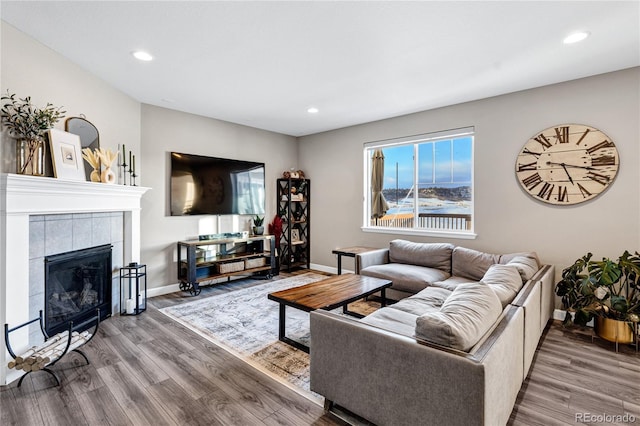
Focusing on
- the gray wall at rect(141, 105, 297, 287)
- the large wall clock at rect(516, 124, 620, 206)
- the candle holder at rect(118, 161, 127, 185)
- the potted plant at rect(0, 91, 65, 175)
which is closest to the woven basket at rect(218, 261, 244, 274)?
the gray wall at rect(141, 105, 297, 287)

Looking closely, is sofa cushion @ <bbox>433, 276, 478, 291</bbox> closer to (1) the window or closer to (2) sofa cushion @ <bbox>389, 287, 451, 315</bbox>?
(2) sofa cushion @ <bbox>389, 287, 451, 315</bbox>

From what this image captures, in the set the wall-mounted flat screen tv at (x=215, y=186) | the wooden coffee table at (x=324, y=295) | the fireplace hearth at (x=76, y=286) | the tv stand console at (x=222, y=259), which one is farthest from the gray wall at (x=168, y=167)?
the wooden coffee table at (x=324, y=295)

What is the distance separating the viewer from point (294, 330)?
3.13m

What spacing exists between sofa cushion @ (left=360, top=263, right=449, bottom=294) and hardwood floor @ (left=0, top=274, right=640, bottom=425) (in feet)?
3.74

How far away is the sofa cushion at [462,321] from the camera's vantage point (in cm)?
143

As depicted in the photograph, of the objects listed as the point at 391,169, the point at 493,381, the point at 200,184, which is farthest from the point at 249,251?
the point at 493,381

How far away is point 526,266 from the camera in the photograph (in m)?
2.78

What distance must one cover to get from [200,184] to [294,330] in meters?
2.72

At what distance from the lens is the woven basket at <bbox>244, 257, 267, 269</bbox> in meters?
4.96

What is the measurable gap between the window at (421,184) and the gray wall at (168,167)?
2240 mm

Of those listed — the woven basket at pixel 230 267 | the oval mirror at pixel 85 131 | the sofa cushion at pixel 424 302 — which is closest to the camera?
the sofa cushion at pixel 424 302

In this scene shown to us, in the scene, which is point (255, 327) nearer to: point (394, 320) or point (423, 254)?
point (394, 320)

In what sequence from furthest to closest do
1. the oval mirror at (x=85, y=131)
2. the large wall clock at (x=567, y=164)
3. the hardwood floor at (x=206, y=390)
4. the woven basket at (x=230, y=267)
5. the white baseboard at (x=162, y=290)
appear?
the woven basket at (x=230, y=267), the white baseboard at (x=162, y=290), the large wall clock at (x=567, y=164), the oval mirror at (x=85, y=131), the hardwood floor at (x=206, y=390)

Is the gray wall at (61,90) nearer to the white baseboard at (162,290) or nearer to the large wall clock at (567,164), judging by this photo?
the white baseboard at (162,290)
